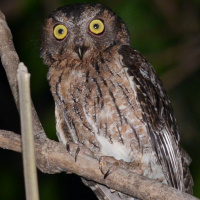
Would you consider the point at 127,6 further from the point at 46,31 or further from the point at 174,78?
the point at 46,31

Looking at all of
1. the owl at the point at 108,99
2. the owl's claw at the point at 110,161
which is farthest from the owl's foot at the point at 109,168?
the owl at the point at 108,99

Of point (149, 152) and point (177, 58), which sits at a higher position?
point (177, 58)

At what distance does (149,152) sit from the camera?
7.84 feet

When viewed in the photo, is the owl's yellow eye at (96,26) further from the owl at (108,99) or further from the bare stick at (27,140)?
the bare stick at (27,140)

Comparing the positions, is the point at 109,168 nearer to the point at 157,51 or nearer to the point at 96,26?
the point at 96,26

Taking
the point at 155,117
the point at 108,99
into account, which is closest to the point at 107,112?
the point at 108,99

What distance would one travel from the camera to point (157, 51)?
378cm

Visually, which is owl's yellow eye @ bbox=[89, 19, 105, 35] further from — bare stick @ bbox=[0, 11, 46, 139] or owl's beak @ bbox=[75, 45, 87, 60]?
bare stick @ bbox=[0, 11, 46, 139]

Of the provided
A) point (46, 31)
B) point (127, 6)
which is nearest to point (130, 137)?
point (46, 31)

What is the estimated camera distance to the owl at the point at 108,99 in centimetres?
235

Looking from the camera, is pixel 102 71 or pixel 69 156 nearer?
pixel 69 156

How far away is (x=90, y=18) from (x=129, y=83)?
1.55 feet

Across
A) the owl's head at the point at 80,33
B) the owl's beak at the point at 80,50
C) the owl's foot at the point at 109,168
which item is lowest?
the owl's foot at the point at 109,168

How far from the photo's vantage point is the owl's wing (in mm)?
2367
